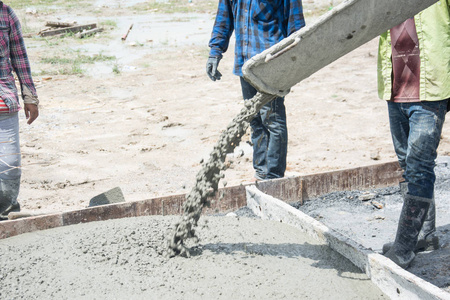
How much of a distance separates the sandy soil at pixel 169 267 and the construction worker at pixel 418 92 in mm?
494

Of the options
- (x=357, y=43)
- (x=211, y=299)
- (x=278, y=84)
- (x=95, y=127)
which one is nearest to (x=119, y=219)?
(x=211, y=299)

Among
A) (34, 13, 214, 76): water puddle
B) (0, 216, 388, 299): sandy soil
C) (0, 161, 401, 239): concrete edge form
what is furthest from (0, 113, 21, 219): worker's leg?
(34, 13, 214, 76): water puddle

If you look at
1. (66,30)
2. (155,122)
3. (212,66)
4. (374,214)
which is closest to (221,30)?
(212,66)

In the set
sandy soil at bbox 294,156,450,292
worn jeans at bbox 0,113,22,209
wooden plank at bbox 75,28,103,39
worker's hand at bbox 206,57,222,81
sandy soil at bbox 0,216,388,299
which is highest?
wooden plank at bbox 75,28,103,39

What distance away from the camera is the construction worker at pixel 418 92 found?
2879 millimetres

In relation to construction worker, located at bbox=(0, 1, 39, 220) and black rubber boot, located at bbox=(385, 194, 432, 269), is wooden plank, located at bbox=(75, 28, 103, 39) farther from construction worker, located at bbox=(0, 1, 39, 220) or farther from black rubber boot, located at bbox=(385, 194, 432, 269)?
black rubber boot, located at bbox=(385, 194, 432, 269)

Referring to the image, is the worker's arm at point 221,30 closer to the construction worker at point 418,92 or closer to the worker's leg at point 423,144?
the construction worker at point 418,92

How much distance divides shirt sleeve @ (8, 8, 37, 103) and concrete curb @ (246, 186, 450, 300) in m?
1.79

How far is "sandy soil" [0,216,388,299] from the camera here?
2.53 meters

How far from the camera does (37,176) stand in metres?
5.22

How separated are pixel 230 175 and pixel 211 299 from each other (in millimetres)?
2738

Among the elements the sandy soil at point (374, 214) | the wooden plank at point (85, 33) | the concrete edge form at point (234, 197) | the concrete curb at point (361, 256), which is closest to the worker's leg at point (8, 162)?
the concrete edge form at point (234, 197)

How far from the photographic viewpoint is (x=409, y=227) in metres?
3.00

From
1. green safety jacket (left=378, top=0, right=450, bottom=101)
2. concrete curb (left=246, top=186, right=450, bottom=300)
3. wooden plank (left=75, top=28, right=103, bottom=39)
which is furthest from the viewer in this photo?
wooden plank (left=75, top=28, right=103, bottom=39)
